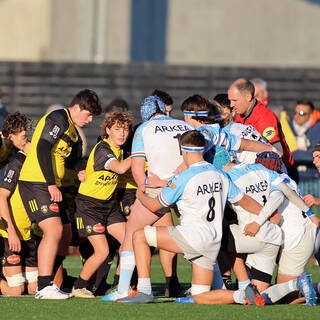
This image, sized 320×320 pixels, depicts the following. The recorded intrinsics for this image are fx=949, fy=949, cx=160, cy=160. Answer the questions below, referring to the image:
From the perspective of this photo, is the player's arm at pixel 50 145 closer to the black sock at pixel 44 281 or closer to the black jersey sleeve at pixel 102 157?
the black jersey sleeve at pixel 102 157

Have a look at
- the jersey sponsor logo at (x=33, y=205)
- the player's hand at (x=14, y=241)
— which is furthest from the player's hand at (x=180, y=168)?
the player's hand at (x=14, y=241)

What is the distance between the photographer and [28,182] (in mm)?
8625

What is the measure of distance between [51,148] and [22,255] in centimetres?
143

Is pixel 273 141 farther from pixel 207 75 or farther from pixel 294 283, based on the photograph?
pixel 207 75

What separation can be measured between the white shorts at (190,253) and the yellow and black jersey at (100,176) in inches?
52.6

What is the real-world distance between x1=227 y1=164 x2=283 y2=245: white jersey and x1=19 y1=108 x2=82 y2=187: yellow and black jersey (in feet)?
5.18

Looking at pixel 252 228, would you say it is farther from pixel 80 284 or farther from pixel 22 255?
pixel 22 255

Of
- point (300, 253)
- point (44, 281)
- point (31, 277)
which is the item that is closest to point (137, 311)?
point (44, 281)

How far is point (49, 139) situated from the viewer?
844 centimetres

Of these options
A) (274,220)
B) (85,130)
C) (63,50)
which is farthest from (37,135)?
(63,50)

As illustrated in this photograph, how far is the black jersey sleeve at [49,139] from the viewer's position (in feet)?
27.5

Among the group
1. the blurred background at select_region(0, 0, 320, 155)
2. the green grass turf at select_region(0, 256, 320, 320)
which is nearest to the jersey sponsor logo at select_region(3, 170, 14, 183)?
the green grass turf at select_region(0, 256, 320, 320)

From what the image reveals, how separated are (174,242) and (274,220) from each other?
36.1 inches

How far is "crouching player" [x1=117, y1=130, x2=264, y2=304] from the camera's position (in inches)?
297
